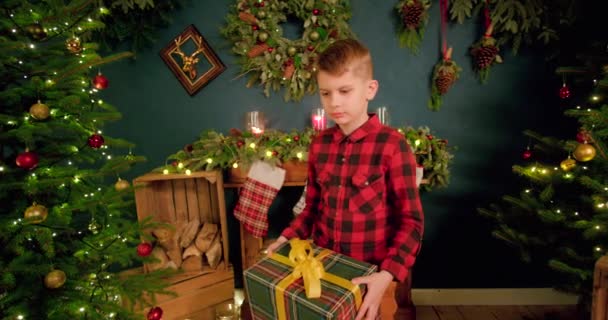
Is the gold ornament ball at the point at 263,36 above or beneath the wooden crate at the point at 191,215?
above

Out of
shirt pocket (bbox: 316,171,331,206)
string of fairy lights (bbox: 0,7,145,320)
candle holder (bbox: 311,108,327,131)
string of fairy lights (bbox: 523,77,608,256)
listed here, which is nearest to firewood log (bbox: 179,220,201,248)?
string of fairy lights (bbox: 0,7,145,320)

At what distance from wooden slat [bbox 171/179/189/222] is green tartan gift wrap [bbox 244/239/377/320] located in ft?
4.82

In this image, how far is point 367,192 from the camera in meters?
1.16

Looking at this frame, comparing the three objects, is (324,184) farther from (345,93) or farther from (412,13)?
(412,13)

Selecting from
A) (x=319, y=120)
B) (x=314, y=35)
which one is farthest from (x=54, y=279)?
(x=314, y=35)

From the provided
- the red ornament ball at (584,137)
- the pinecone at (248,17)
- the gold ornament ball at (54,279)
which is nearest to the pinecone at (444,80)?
the red ornament ball at (584,137)

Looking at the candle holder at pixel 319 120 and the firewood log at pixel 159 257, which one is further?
the candle holder at pixel 319 120

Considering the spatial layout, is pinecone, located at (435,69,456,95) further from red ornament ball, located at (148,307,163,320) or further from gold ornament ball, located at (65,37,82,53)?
red ornament ball, located at (148,307,163,320)

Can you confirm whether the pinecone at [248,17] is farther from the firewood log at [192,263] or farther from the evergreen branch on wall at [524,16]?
the firewood log at [192,263]

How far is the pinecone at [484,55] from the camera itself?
6.93 feet

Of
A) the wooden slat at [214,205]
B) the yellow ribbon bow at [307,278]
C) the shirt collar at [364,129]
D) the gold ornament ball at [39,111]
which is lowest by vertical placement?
the wooden slat at [214,205]

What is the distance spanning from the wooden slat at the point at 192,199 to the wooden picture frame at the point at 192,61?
0.73 m

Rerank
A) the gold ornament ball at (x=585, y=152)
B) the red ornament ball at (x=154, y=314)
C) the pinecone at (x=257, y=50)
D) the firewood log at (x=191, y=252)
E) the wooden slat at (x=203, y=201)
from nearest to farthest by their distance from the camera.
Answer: the gold ornament ball at (x=585, y=152)
the red ornament ball at (x=154, y=314)
the firewood log at (x=191, y=252)
the pinecone at (x=257, y=50)
the wooden slat at (x=203, y=201)

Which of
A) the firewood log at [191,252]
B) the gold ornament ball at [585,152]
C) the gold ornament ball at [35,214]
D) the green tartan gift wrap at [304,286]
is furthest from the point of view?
the firewood log at [191,252]
